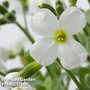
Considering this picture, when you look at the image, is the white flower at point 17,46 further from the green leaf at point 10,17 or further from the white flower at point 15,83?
the white flower at point 15,83

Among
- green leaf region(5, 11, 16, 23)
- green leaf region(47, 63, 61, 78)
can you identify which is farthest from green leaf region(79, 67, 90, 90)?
green leaf region(5, 11, 16, 23)

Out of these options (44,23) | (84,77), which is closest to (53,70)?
(84,77)

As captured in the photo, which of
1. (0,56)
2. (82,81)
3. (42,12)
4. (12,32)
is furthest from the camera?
(12,32)

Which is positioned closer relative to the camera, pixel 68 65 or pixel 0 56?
pixel 68 65

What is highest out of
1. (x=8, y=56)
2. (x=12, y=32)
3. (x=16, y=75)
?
(x=16, y=75)

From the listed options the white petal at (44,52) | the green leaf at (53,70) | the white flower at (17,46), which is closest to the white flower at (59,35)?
the white petal at (44,52)

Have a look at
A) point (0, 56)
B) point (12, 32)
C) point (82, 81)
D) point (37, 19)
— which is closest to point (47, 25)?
point (37, 19)

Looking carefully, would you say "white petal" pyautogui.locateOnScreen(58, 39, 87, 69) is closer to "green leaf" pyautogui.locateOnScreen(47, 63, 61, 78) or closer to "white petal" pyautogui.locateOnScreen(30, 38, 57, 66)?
"white petal" pyautogui.locateOnScreen(30, 38, 57, 66)

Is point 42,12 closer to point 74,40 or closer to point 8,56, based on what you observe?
point 74,40
